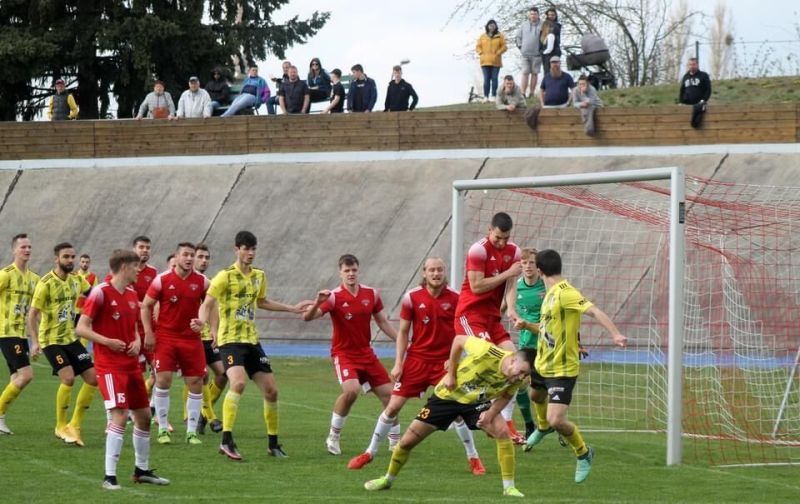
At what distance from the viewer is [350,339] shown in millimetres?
12859

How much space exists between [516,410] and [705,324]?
11.2 ft

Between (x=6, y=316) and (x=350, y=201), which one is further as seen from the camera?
(x=350, y=201)

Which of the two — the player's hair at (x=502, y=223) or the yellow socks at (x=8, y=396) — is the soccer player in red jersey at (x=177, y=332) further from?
the player's hair at (x=502, y=223)

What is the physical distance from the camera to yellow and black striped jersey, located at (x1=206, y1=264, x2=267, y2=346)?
12852 mm

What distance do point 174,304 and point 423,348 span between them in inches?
112

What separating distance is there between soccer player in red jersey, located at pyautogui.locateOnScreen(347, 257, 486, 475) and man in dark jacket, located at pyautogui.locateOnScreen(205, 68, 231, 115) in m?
21.3

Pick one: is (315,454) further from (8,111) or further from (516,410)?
(8,111)

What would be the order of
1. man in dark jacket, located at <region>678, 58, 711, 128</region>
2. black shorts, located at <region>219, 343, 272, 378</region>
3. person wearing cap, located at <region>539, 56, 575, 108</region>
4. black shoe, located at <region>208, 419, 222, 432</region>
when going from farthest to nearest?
person wearing cap, located at <region>539, 56, 575, 108</region>
man in dark jacket, located at <region>678, 58, 711, 128</region>
black shoe, located at <region>208, 419, 222, 432</region>
black shorts, located at <region>219, 343, 272, 378</region>

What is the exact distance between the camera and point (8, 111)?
123 feet

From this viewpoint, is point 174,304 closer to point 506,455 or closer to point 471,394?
point 471,394

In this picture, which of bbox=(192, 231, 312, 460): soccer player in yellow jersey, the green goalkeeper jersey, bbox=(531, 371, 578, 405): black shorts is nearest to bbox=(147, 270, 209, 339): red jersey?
bbox=(192, 231, 312, 460): soccer player in yellow jersey

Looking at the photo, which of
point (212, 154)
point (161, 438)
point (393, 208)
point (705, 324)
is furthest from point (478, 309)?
point (212, 154)

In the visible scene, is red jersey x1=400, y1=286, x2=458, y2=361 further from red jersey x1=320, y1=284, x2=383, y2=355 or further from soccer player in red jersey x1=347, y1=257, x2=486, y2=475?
red jersey x1=320, y1=284, x2=383, y2=355

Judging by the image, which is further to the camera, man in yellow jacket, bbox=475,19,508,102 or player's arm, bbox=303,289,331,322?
man in yellow jacket, bbox=475,19,508,102
